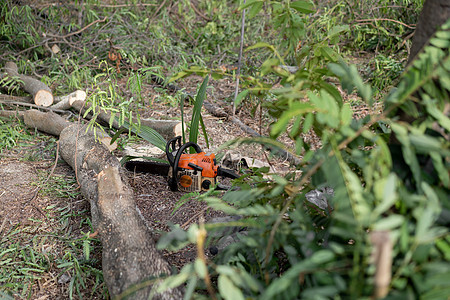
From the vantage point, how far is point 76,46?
5.04 m

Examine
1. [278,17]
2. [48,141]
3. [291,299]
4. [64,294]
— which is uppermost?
[278,17]

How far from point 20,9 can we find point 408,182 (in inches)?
205

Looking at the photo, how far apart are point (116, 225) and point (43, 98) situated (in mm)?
2631

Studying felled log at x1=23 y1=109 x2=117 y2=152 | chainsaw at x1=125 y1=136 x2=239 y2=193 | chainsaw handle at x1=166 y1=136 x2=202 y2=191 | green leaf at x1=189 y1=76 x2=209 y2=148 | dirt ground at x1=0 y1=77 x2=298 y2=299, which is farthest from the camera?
felled log at x1=23 y1=109 x2=117 y2=152

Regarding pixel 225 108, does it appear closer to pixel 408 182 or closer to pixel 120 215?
pixel 120 215

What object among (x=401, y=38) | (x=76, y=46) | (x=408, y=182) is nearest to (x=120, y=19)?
(x=76, y=46)

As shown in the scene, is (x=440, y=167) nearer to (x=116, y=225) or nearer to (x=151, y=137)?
(x=116, y=225)

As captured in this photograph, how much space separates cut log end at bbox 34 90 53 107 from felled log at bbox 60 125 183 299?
140cm

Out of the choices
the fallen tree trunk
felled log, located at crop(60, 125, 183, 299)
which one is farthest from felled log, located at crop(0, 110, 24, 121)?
felled log, located at crop(60, 125, 183, 299)

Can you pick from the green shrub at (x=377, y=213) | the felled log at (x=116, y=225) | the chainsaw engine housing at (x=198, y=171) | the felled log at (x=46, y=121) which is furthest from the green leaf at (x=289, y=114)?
the felled log at (x=46, y=121)

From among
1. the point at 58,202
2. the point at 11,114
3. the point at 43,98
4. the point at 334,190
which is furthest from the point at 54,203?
the point at 334,190

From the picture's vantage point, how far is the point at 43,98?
400cm

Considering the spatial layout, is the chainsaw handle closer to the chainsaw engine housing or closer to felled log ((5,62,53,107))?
the chainsaw engine housing

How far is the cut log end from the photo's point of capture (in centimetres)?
399
